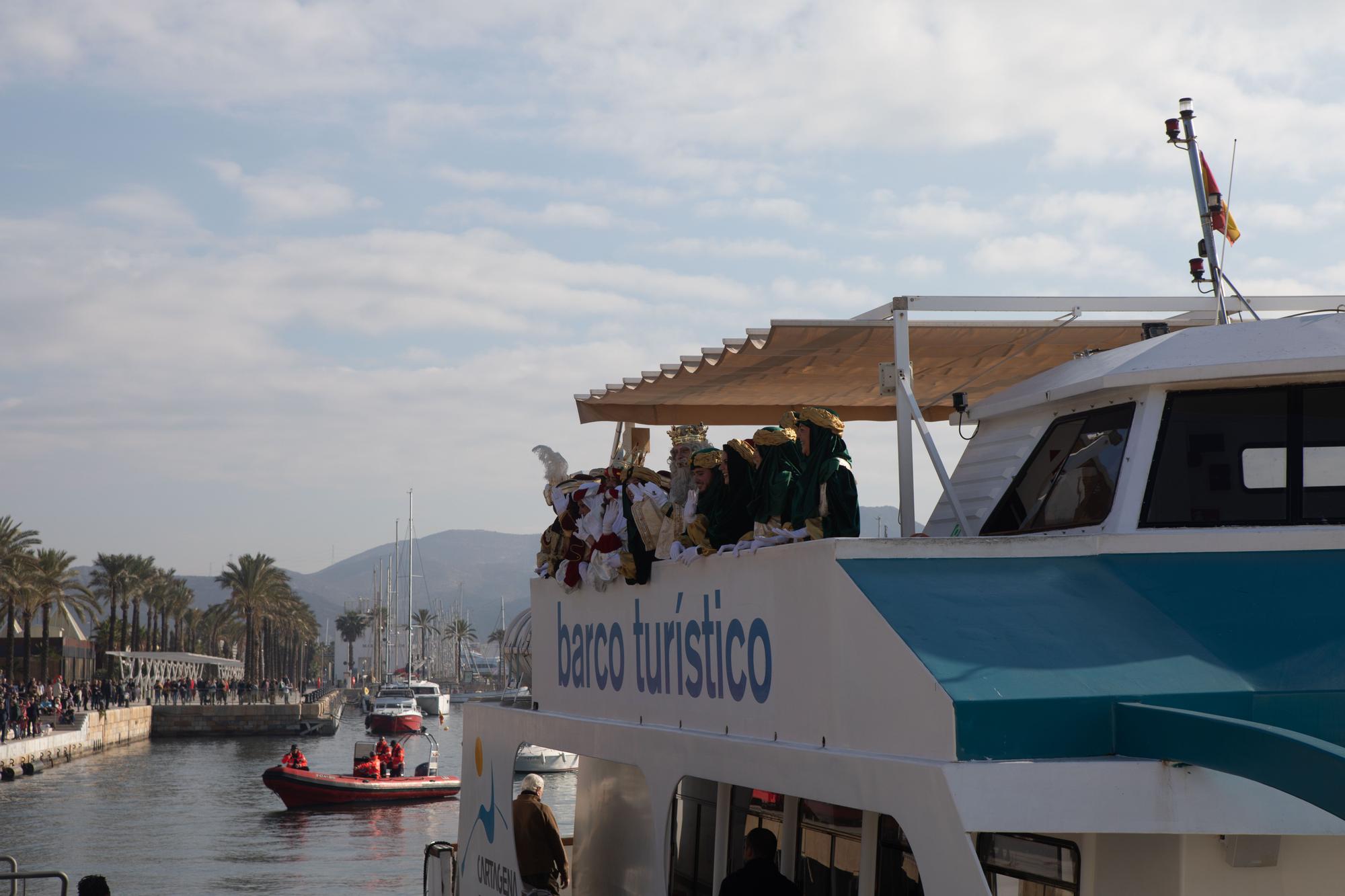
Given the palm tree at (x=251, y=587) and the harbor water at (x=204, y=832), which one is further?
the palm tree at (x=251, y=587)

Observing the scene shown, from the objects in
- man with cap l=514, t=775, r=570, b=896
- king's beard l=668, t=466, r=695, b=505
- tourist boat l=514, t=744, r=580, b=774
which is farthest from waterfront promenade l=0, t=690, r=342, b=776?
king's beard l=668, t=466, r=695, b=505

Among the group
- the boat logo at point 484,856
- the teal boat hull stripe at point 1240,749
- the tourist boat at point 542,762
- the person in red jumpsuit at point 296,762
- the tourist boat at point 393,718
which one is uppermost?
the teal boat hull stripe at point 1240,749

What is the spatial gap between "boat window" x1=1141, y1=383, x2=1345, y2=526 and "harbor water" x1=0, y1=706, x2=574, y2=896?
31.6 m

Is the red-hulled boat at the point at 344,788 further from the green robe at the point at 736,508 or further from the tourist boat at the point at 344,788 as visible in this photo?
the green robe at the point at 736,508

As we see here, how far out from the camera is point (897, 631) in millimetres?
5324

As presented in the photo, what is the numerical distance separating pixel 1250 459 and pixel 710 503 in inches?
111

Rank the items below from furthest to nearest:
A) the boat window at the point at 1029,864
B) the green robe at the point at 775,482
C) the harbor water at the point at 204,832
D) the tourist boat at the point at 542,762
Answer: the tourist boat at the point at 542,762 < the harbor water at the point at 204,832 < the green robe at the point at 775,482 < the boat window at the point at 1029,864

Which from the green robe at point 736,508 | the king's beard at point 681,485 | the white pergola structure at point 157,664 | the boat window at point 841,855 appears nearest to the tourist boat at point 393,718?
the white pergola structure at point 157,664

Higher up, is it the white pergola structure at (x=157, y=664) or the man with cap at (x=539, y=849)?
the man with cap at (x=539, y=849)

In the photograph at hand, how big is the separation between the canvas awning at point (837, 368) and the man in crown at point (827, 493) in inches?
57.4

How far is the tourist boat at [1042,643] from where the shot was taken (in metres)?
4.70

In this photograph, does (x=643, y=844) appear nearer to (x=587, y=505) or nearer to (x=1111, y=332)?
(x=587, y=505)

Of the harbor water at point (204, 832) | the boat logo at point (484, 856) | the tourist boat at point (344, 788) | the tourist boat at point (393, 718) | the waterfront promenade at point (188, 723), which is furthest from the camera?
the tourist boat at point (393, 718)

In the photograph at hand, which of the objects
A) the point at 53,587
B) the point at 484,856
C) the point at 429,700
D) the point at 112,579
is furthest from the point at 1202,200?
the point at 429,700
